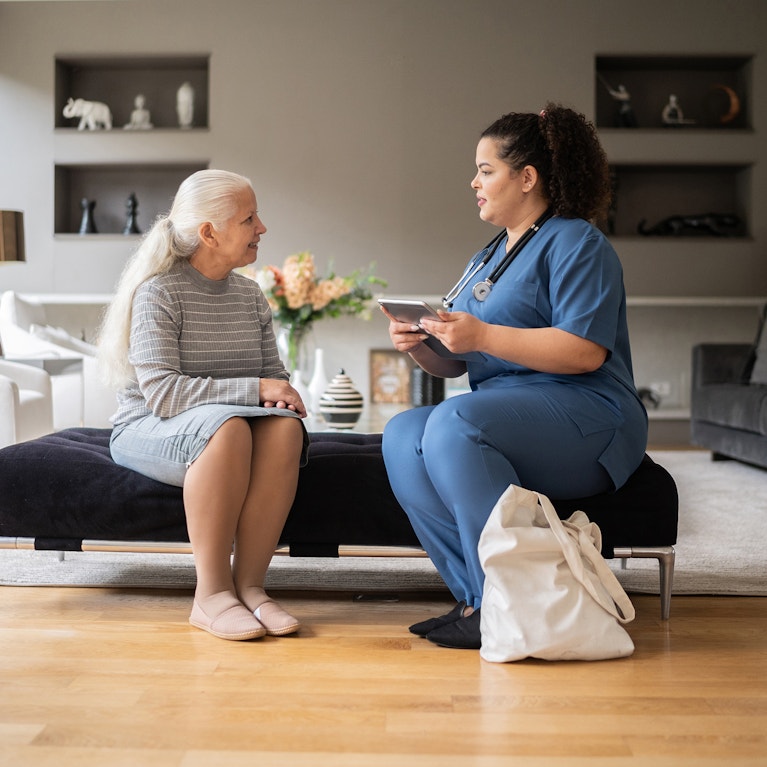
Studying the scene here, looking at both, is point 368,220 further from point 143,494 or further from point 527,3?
point 143,494

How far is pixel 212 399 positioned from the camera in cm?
233

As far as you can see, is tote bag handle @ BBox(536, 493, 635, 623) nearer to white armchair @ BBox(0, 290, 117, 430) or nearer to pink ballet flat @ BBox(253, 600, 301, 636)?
pink ballet flat @ BBox(253, 600, 301, 636)

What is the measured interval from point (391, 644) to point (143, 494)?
2.30 ft

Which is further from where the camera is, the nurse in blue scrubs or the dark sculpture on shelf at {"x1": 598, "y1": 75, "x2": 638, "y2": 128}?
the dark sculpture on shelf at {"x1": 598, "y1": 75, "x2": 638, "y2": 128}

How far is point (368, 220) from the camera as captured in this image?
649 centimetres

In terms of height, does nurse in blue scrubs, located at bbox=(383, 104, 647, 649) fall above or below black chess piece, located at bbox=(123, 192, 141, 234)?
below

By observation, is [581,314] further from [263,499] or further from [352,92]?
[352,92]

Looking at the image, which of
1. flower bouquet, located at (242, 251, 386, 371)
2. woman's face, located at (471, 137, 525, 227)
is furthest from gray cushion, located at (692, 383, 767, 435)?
Result: woman's face, located at (471, 137, 525, 227)

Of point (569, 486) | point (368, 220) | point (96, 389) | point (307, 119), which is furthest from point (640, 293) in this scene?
point (569, 486)

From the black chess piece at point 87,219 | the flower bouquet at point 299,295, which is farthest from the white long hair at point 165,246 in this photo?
the black chess piece at point 87,219

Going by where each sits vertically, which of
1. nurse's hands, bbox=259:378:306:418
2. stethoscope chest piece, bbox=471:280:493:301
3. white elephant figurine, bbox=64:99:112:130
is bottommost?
nurse's hands, bbox=259:378:306:418

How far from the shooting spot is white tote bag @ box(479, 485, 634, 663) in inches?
79.4

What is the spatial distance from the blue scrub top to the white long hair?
0.69 meters

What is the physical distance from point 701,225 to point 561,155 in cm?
457
